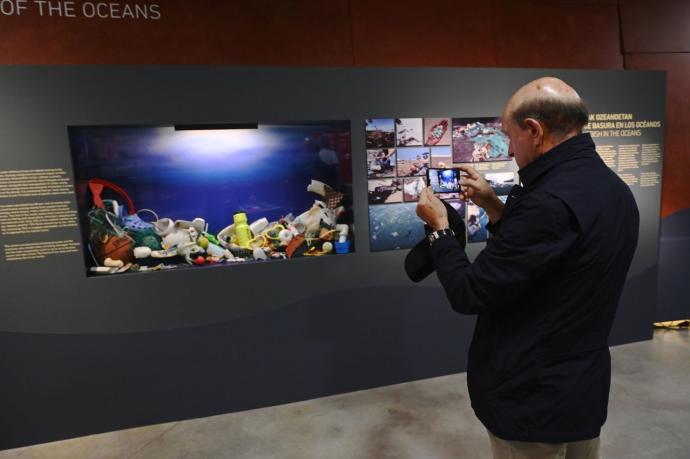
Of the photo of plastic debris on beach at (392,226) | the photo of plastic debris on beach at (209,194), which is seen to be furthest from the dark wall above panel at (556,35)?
the photo of plastic debris on beach at (209,194)

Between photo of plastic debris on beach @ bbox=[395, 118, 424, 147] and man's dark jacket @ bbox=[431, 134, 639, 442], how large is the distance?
1860 millimetres

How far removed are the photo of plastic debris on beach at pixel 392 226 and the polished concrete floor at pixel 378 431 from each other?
41.7 inches

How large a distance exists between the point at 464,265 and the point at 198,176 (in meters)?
2.32

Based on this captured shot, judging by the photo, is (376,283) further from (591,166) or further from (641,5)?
(641,5)


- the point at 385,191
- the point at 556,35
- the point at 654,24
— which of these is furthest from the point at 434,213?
the point at 654,24

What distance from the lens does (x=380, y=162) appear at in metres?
3.07

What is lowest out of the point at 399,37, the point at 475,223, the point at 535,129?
the point at 475,223

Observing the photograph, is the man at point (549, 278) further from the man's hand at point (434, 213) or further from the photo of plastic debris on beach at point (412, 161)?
the photo of plastic debris on beach at point (412, 161)

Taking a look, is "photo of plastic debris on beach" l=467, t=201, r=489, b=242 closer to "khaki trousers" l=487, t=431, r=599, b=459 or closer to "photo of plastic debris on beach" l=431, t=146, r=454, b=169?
"photo of plastic debris on beach" l=431, t=146, r=454, b=169

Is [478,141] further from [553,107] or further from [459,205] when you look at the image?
[553,107]

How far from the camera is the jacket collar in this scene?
1.21 m

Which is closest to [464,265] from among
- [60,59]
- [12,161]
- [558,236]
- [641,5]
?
[558,236]

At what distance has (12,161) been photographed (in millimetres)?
2494

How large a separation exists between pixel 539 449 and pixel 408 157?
2.18 meters
